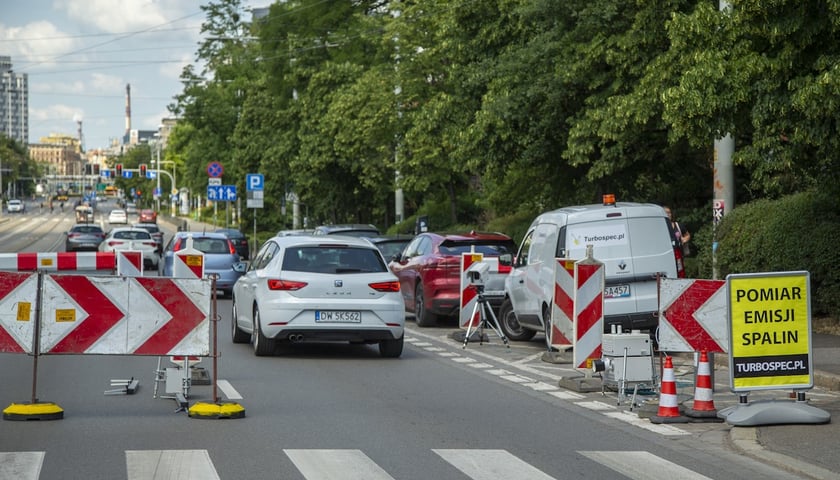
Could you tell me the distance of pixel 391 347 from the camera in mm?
16766

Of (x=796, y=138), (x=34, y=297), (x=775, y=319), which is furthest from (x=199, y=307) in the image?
(x=796, y=138)

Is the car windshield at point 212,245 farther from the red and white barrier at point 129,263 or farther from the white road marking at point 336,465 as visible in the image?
the white road marking at point 336,465

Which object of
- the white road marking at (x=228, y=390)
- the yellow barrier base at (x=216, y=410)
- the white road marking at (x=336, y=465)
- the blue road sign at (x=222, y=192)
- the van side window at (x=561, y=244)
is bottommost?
the white road marking at (x=336, y=465)

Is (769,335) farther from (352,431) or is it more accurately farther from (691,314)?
(352,431)

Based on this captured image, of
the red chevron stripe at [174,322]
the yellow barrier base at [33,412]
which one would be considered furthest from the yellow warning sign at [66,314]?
the yellow barrier base at [33,412]

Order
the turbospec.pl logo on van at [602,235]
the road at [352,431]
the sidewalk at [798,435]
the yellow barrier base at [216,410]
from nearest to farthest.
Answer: the road at [352,431], the sidewalk at [798,435], the yellow barrier base at [216,410], the turbospec.pl logo on van at [602,235]

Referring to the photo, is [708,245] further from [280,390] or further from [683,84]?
[280,390]

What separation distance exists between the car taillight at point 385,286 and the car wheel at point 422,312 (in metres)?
5.84

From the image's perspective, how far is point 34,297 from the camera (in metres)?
11.0

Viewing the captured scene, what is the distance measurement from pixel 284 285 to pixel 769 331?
695 centimetres

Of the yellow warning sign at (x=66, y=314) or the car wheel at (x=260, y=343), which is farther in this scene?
the car wheel at (x=260, y=343)

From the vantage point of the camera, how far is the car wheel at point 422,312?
73.6 ft

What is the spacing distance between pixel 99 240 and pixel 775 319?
5254 cm

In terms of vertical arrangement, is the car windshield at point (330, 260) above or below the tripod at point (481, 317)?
above
